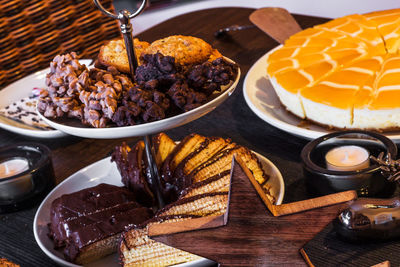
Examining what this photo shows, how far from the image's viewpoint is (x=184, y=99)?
0.83 metres

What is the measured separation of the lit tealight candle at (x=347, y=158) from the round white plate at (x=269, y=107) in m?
0.16

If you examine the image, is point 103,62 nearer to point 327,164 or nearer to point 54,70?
point 54,70

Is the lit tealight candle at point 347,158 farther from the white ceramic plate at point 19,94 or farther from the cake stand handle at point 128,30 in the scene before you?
the white ceramic plate at point 19,94

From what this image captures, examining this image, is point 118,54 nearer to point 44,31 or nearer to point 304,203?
point 304,203

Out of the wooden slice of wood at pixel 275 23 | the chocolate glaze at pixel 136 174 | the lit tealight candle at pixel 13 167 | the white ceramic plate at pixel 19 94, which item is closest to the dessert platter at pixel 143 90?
the chocolate glaze at pixel 136 174

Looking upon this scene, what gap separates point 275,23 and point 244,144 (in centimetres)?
64

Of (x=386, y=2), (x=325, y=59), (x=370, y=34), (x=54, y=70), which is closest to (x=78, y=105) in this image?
(x=54, y=70)

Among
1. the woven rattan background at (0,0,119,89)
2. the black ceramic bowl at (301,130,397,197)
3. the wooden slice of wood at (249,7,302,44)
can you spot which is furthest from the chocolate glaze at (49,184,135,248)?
the woven rattan background at (0,0,119,89)

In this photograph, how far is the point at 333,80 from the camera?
51.3 inches

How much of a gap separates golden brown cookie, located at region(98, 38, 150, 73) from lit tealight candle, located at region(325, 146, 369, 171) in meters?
0.43

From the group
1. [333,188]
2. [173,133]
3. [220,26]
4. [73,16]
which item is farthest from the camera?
[73,16]

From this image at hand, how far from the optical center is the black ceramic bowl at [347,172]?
0.92 m

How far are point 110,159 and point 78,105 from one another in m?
0.34

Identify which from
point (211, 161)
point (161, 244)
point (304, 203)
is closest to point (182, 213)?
point (161, 244)
